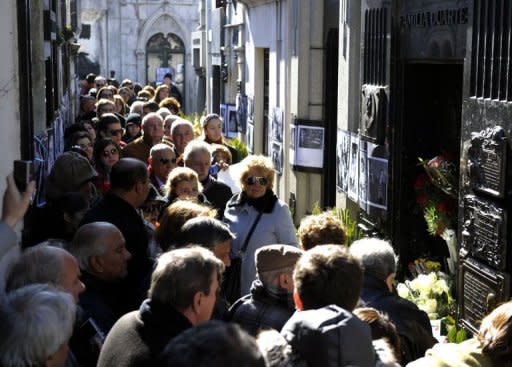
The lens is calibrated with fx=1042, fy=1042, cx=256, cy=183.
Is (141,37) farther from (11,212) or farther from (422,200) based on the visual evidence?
(11,212)

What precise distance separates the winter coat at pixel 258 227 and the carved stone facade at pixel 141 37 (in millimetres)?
33273

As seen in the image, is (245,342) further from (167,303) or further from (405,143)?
(405,143)

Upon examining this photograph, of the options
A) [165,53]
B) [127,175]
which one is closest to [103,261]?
[127,175]

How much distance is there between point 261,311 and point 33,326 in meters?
1.45

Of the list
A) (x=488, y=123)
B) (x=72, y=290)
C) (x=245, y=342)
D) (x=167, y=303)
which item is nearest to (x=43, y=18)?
(x=488, y=123)

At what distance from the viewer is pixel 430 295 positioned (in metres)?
8.05

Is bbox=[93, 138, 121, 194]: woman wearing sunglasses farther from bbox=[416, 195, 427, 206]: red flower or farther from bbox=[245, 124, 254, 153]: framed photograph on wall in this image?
bbox=[245, 124, 254, 153]: framed photograph on wall

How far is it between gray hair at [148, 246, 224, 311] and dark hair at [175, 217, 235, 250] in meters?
1.39

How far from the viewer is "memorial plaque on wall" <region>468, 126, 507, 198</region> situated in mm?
6969

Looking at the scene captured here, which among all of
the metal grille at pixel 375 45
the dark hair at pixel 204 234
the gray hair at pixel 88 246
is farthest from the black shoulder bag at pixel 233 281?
the metal grille at pixel 375 45

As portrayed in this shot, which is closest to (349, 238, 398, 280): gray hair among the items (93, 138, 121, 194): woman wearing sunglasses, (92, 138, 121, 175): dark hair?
(93, 138, 121, 194): woman wearing sunglasses

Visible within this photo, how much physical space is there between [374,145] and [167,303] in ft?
20.3

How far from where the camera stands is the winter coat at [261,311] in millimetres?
4801

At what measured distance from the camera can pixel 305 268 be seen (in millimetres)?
4148
